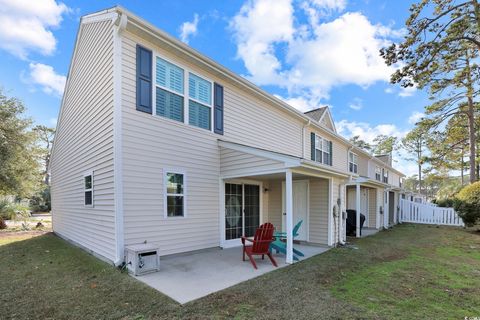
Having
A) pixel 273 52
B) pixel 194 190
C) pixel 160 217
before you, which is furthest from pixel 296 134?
pixel 160 217

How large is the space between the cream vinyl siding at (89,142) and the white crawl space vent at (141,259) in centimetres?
74

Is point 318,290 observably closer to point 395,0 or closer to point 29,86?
point 395,0

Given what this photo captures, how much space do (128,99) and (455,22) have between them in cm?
1265

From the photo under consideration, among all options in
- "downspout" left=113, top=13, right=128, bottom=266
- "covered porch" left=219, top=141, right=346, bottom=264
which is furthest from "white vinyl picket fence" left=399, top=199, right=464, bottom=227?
"downspout" left=113, top=13, right=128, bottom=266

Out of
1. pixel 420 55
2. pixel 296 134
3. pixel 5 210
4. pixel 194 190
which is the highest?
pixel 420 55

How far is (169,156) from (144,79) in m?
1.92

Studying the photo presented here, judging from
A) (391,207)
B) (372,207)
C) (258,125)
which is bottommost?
(391,207)

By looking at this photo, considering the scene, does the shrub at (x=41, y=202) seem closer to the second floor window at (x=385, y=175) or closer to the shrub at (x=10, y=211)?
the shrub at (x=10, y=211)

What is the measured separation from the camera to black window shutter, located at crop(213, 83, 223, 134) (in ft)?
25.7

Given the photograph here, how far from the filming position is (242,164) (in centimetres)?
725

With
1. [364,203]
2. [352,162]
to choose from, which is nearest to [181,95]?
[364,203]

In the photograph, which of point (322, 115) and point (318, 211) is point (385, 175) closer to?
point (322, 115)

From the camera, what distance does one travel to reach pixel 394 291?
448 cm

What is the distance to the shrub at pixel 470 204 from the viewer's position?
12258 millimetres
